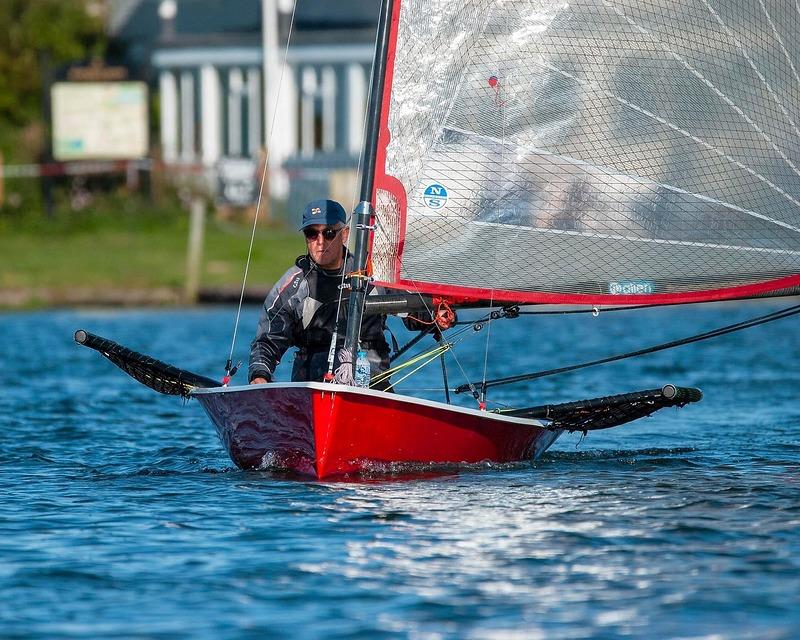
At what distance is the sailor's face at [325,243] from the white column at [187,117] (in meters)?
26.3

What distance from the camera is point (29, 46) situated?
119 feet

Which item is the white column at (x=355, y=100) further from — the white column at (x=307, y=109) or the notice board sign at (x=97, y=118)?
the notice board sign at (x=97, y=118)

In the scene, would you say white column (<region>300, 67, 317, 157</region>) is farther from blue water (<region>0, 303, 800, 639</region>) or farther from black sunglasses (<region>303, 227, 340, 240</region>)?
black sunglasses (<region>303, 227, 340, 240</region>)

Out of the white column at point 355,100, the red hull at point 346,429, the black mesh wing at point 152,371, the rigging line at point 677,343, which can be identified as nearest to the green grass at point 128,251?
the white column at point 355,100

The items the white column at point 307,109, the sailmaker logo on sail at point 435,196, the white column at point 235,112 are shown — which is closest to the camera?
the sailmaker logo on sail at point 435,196

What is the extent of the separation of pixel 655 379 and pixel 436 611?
30.4 feet

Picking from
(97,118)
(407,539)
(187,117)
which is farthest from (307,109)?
(407,539)

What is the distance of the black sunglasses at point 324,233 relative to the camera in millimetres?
9094

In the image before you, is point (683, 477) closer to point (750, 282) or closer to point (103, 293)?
point (750, 282)

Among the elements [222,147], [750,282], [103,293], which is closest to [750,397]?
[750,282]

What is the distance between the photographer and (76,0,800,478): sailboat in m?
8.82

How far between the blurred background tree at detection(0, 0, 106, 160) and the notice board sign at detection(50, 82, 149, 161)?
3.61m

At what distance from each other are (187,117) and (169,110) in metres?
0.48

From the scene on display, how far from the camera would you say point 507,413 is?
9.04 m
